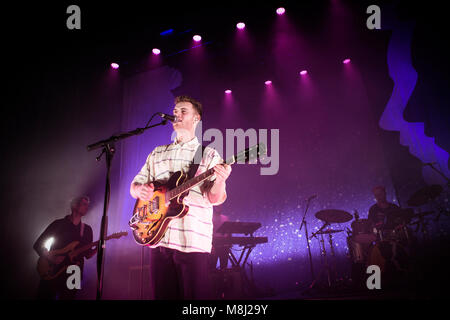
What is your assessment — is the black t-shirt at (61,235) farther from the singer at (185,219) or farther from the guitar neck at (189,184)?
the guitar neck at (189,184)

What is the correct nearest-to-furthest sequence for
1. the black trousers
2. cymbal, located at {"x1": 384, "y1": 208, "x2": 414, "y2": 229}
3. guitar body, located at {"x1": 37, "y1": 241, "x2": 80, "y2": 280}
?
1. the black trousers
2. guitar body, located at {"x1": 37, "y1": 241, "x2": 80, "y2": 280}
3. cymbal, located at {"x1": 384, "y1": 208, "x2": 414, "y2": 229}

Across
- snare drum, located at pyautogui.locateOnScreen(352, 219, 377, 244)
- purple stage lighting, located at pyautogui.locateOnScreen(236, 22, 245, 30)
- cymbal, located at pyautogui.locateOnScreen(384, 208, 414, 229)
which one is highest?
purple stage lighting, located at pyautogui.locateOnScreen(236, 22, 245, 30)

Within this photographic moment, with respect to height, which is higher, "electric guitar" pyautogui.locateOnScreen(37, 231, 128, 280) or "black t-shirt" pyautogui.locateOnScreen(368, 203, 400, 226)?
"black t-shirt" pyautogui.locateOnScreen(368, 203, 400, 226)

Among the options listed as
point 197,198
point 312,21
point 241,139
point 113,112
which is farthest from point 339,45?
point 197,198

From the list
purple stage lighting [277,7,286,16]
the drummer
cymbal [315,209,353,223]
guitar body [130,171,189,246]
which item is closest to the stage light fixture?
guitar body [130,171,189,246]

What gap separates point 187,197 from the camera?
2354 mm

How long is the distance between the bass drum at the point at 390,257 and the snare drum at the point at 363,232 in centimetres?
19

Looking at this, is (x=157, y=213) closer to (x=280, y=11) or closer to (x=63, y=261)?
(x=63, y=261)

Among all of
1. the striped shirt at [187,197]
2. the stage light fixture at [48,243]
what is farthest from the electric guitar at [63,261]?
the striped shirt at [187,197]

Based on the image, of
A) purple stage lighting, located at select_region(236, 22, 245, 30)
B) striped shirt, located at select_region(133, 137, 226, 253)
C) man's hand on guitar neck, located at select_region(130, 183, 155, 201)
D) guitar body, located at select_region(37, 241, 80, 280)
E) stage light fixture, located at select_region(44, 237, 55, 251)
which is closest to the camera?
striped shirt, located at select_region(133, 137, 226, 253)

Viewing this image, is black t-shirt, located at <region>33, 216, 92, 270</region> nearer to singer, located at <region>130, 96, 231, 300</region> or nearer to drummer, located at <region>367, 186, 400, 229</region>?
singer, located at <region>130, 96, 231, 300</region>

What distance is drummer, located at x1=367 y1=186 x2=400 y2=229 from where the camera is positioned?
5095mm

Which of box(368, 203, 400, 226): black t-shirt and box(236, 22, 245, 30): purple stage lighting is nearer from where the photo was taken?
box(368, 203, 400, 226): black t-shirt

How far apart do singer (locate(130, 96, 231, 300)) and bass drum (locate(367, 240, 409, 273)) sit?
3.60 m
